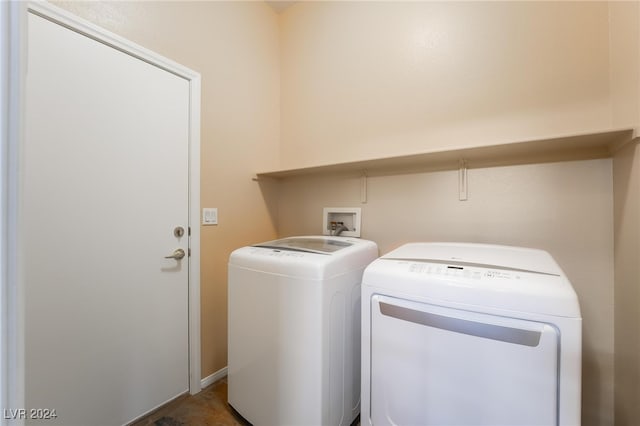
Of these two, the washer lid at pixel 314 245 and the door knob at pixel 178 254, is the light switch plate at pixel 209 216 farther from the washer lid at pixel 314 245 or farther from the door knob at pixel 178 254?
the washer lid at pixel 314 245

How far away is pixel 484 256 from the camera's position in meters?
1.12

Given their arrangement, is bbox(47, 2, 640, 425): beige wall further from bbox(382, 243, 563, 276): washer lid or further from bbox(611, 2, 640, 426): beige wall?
bbox(382, 243, 563, 276): washer lid

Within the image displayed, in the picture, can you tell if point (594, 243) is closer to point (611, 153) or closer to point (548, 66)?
point (611, 153)

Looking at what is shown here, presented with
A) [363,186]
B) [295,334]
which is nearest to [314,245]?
[295,334]

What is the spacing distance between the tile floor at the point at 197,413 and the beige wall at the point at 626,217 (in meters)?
1.79

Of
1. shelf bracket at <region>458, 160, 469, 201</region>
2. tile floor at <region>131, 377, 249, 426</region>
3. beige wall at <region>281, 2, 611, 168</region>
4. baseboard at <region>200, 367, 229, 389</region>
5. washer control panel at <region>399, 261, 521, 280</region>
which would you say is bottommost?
tile floor at <region>131, 377, 249, 426</region>

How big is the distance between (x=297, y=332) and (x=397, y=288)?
1.67ft

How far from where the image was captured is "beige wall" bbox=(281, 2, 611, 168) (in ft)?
4.25

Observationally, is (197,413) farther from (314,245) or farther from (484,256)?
(484,256)

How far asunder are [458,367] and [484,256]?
0.48m

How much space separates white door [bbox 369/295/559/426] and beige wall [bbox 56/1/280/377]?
3.95 ft

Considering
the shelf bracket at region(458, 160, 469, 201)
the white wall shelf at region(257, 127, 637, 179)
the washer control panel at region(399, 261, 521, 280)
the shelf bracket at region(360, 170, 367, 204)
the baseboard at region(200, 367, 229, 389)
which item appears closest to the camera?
the washer control panel at region(399, 261, 521, 280)

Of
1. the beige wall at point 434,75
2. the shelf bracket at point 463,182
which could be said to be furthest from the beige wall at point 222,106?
the shelf bracket at point 463,182

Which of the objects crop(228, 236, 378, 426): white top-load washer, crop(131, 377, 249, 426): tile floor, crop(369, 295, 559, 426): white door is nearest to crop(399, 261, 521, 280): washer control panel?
crop(369, 295, 559, 426): white door
